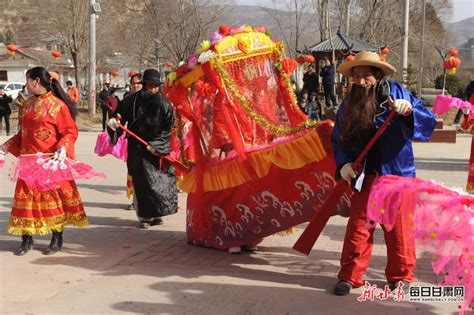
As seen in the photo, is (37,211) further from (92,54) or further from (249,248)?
(92,54)

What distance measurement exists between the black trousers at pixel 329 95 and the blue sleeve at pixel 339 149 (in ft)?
43.8

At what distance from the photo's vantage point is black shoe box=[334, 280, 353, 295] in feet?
13.1

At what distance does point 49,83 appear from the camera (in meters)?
5.24

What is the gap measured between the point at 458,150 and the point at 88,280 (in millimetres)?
10974

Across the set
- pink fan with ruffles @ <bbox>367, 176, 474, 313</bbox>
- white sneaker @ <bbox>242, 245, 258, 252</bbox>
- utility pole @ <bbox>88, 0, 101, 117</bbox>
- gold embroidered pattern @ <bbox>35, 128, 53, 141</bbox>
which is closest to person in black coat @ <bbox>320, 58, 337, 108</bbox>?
utility pole @ <bbox>88, 0, 101, 117</bbox>

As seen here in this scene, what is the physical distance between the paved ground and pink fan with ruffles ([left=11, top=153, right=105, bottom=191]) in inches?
26.9

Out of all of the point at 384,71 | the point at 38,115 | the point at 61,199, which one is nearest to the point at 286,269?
the point at 384,71

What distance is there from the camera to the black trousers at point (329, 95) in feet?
56.6

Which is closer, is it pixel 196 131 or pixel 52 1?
pixel 196 131

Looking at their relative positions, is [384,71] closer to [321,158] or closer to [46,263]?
[321,158]

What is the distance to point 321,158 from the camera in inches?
172

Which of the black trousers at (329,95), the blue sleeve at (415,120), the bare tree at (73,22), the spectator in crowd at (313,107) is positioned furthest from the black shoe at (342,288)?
the bare tree at (73,22)

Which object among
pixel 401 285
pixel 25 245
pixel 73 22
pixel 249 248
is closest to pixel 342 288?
pixel 401 285

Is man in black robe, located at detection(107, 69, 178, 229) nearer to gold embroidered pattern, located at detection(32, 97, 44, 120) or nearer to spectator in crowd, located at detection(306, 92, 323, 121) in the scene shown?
gold embroidered pattern, located at detection(32, 97, 44, 120)
